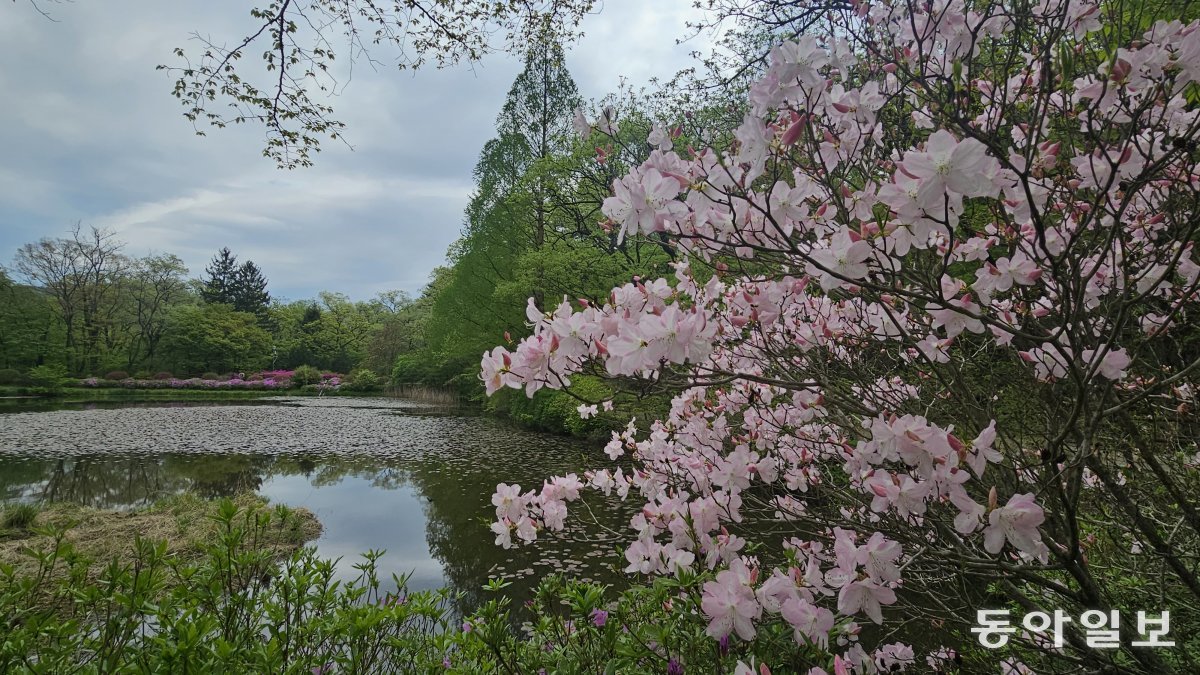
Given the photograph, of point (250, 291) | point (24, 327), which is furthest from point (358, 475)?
point (250, 291)

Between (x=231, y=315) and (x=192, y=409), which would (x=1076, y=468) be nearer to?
(x=192, y=409)

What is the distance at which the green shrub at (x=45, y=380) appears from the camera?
2145 centimetres

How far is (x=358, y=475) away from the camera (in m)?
8.69

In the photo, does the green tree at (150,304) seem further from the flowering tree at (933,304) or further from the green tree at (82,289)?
the flowering tree at (933,304)

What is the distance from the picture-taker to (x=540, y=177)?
11.8 m

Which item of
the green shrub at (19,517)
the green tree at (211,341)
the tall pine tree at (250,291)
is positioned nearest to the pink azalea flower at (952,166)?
the green shrub at (19,517)

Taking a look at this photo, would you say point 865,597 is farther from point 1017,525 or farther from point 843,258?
point 843,258

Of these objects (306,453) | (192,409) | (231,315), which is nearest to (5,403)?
(192,409)

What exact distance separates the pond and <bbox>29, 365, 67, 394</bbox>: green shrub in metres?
8.40

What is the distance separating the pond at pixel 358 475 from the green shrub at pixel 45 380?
27.5ft

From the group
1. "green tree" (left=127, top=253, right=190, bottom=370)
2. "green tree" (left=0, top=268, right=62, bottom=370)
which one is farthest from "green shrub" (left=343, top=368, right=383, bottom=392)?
"green tree" (left=0, top=268, right=62, bottom=370)

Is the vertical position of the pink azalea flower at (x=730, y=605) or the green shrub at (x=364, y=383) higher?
the pink azalea flower at (x=730, y=605)

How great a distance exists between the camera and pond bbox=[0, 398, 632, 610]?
511 cm

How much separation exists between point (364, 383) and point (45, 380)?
12.6 metres
